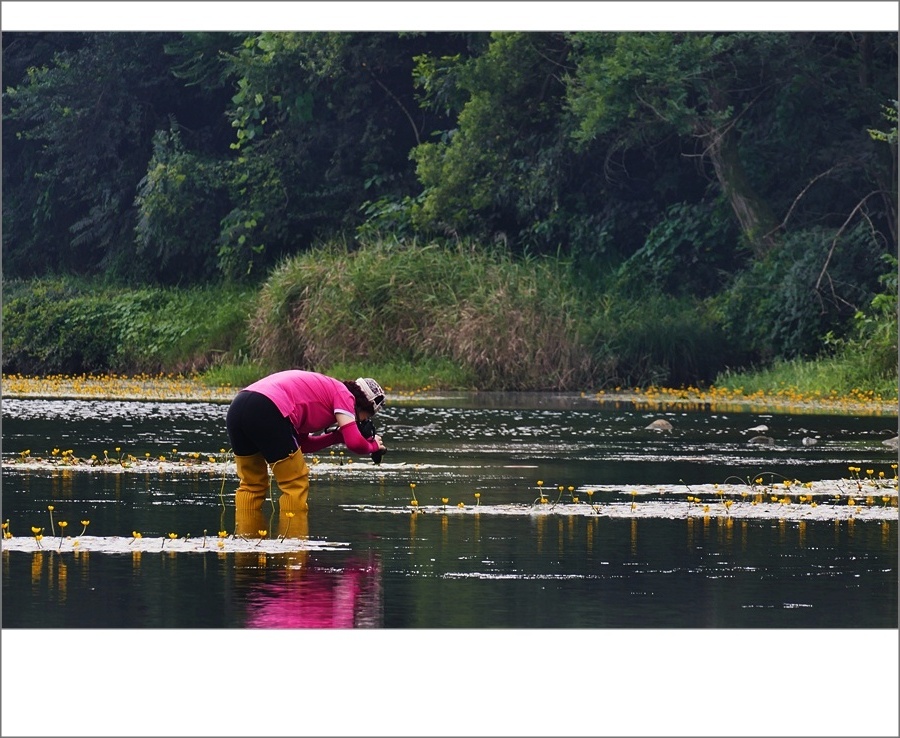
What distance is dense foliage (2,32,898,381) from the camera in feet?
116

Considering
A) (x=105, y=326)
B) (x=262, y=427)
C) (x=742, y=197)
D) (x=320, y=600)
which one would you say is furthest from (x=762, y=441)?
(x=105, y=326)

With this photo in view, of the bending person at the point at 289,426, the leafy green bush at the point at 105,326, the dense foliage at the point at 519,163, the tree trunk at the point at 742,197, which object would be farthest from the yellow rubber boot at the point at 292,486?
the leafy green bush at the point at 105,326

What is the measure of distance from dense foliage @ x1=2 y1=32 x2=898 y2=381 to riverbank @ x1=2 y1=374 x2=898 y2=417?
1.81 meters

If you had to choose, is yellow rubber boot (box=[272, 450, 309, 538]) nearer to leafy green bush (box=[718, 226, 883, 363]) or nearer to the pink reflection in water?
the pink reflection in water

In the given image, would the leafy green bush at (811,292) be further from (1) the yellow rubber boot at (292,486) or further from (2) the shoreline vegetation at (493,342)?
(1) the yellow rubber boot at (292,486)

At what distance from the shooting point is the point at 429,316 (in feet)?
113

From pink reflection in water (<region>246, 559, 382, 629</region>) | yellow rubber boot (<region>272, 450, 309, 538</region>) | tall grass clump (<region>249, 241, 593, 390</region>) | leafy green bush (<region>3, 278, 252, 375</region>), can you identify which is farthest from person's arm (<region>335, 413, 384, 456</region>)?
leafy green bush (<region>3, 278, 252, 375</region>)

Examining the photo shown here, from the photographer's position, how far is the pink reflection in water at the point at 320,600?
8.57 meters

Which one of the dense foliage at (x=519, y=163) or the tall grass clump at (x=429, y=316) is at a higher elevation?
the dense foliage at (x=519, y=163)

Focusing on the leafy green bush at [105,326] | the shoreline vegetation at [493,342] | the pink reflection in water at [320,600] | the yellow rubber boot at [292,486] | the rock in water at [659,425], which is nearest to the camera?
the pink reflection in water at [320,600]

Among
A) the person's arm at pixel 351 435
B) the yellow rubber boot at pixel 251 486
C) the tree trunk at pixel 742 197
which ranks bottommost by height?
the yellow rubber boot at pixel 251 486

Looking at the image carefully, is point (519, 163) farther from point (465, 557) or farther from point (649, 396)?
point (465, 557)

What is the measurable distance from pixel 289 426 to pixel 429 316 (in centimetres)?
2226

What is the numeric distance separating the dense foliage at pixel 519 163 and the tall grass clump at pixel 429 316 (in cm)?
80
